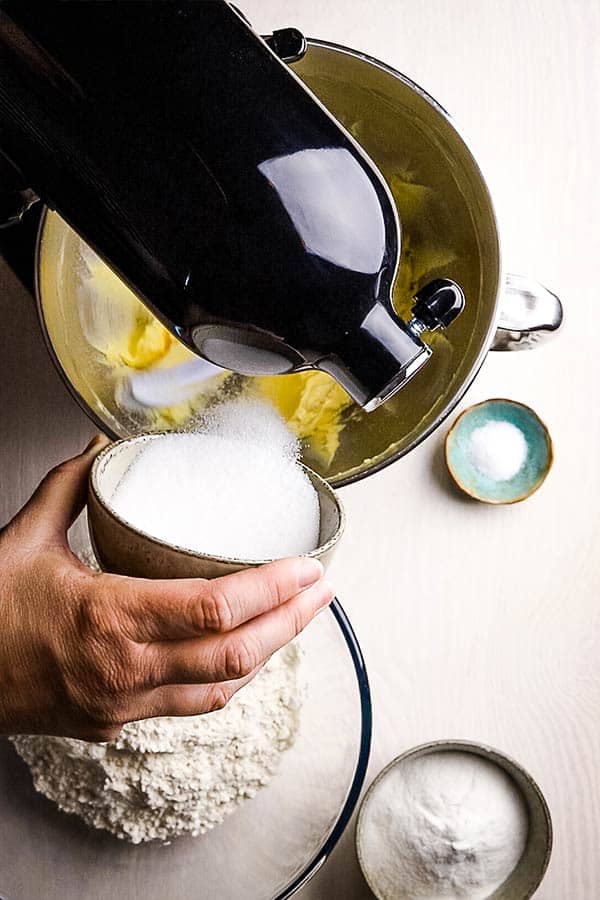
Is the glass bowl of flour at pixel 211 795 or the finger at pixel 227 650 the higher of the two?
the finger at pixel 227 650

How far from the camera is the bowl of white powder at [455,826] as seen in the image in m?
Result: 0.83

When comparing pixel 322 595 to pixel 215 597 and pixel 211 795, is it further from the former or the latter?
pixel 211 795

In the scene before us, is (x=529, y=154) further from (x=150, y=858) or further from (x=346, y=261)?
(x=150, y=858)

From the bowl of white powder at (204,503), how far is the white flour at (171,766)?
0.73 feet

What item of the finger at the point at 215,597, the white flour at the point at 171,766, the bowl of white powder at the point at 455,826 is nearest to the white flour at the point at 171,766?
the white flour at the point at 171,766

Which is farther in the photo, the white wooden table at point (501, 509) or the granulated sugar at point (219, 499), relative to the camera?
the white wooden table at point (501, 509)

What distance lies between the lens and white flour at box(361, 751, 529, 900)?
0.83m

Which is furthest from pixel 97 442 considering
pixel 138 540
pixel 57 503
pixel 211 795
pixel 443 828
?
pixel 443 828

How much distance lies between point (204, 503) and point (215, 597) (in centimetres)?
9

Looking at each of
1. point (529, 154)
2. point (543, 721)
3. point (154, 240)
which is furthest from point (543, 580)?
point (154, 240)

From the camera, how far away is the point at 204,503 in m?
0.58

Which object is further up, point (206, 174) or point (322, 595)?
point (206, 174)

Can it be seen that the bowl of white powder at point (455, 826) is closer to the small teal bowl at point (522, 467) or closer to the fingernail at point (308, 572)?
the small teal bowl at point (522, 467)

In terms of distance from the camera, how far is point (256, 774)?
77cm
